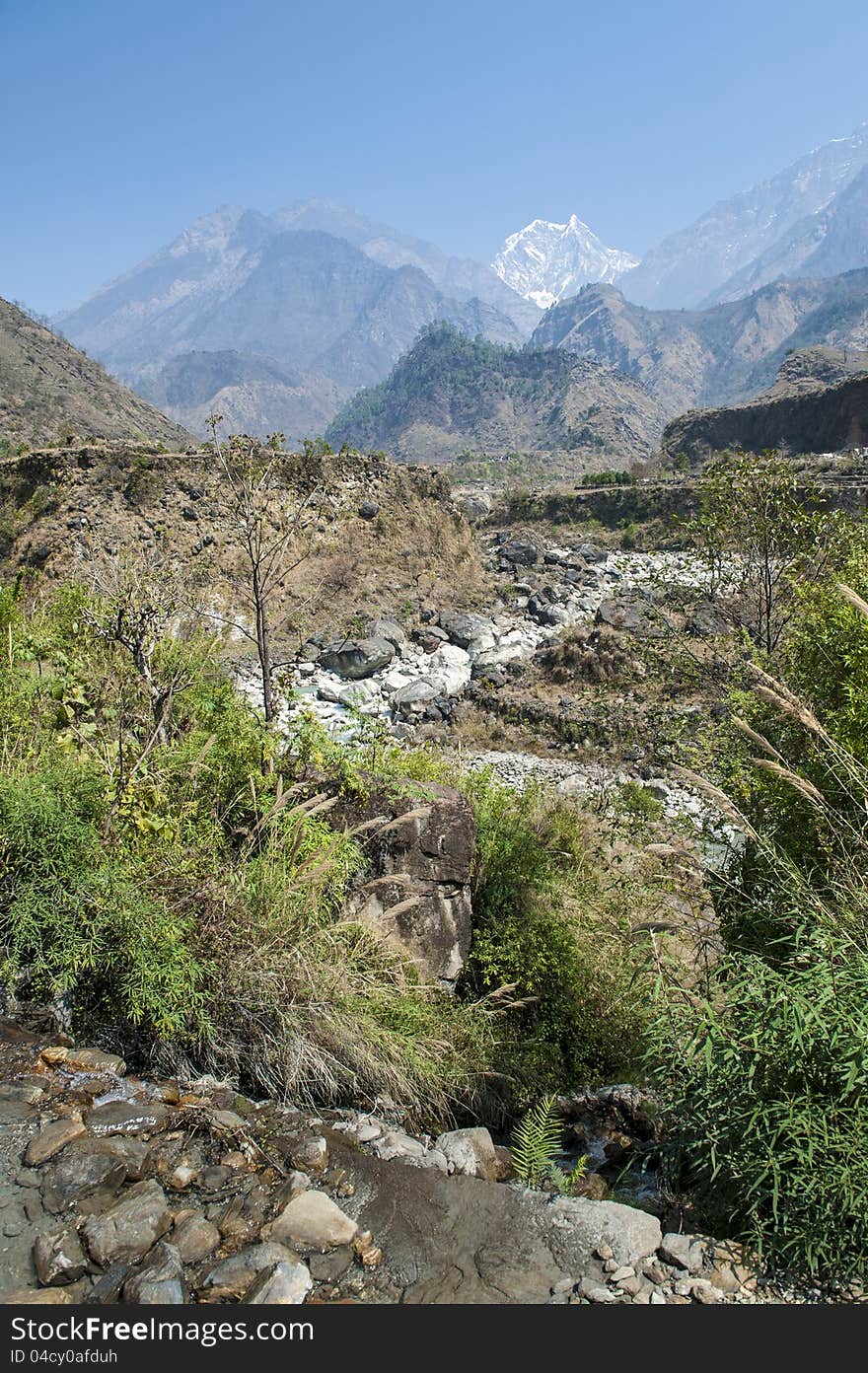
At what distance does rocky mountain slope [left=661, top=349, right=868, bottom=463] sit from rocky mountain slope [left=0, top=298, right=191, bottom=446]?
47557mm

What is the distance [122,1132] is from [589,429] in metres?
141

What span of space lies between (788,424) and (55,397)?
6356 cm

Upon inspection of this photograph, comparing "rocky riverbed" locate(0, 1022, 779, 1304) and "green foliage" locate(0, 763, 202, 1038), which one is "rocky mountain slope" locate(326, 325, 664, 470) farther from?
"rocky riverbed" locate(0, 1022, 779, 1304)

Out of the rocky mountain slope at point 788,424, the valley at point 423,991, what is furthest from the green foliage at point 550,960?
the rocky mountain slope at point 788,424

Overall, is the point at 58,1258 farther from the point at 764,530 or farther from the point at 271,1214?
the point at 764,530

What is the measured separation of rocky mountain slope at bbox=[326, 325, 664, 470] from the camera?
157250 millimetres

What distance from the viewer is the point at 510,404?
7156 inches

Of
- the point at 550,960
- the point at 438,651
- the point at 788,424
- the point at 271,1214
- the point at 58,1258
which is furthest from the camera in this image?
the point at 788,424

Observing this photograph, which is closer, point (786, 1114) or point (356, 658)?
point (786, 1114)

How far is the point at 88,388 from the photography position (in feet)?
240

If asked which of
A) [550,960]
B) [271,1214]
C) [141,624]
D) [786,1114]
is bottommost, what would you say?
[550,960]

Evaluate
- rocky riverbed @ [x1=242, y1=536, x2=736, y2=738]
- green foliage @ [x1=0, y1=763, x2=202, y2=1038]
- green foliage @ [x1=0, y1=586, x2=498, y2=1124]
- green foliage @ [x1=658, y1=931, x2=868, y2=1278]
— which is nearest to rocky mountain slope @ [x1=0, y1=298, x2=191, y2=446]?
rocky riverbed @ [x1=242, y1=536, x2=736, y2=738]

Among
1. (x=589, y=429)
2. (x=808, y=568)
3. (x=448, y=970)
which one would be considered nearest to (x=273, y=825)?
(x=448, y=970)

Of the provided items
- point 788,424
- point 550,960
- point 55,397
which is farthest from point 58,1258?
point 55,397
